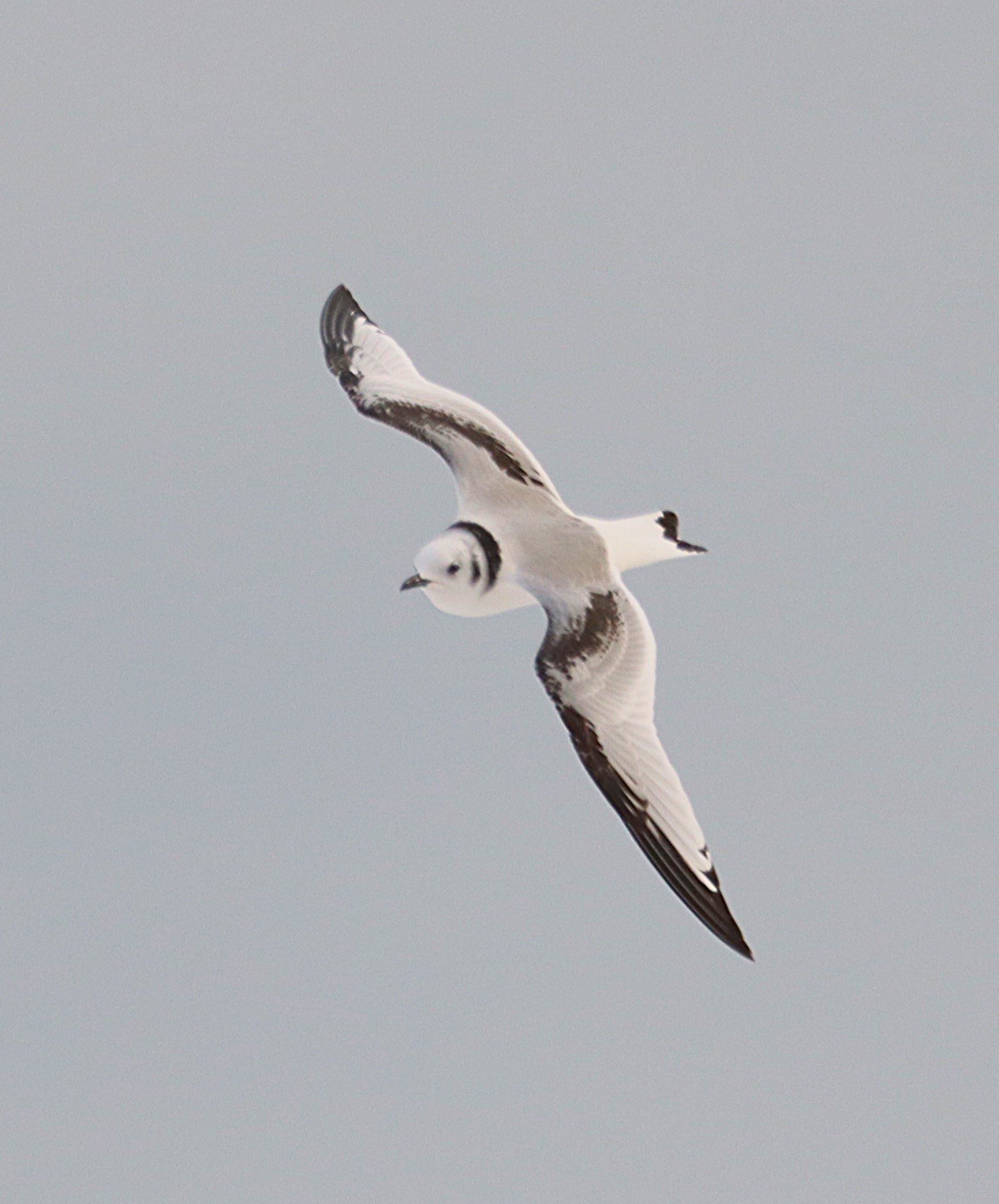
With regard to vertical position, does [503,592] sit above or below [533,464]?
below

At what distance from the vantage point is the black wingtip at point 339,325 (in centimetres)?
1517

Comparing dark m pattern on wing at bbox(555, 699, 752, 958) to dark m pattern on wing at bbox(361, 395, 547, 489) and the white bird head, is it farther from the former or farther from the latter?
dark m pattern on wing at bbox(361, 395, 547, 489)

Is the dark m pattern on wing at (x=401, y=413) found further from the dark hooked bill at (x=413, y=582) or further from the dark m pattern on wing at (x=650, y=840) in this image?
the dark m pattern on wing at (x=650, y=840)

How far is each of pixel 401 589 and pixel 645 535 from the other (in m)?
1.91

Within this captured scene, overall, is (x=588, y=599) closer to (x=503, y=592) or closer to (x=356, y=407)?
(x=503, y=592)

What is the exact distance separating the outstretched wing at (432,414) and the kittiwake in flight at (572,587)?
1 centimetres

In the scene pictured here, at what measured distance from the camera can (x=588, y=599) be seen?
478 inches

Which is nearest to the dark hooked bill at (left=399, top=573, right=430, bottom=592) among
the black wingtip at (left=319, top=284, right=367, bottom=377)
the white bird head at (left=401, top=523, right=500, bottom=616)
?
the white bird head at (left=401, top=523, right=500, bottom=616)

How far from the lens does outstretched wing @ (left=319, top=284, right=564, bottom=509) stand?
43.1 ft

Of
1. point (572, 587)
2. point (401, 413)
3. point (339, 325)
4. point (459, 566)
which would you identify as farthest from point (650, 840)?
point (339, 325)

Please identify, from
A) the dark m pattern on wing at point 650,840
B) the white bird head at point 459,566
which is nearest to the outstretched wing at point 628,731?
the dark m pattern on wing at point 650,840

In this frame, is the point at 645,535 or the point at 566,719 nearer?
the point at 566,719

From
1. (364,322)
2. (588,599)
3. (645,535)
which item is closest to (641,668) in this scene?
(588,599)

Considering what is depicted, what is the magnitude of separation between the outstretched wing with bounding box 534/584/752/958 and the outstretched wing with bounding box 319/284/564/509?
4.40 ft
